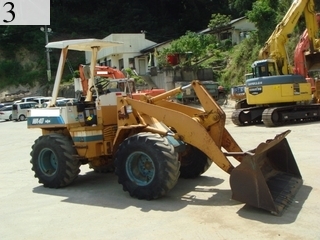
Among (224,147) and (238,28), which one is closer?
(224,147)

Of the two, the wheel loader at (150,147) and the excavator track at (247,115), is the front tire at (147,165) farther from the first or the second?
the excavator track at (247,115)

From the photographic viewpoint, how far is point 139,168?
6.97 m

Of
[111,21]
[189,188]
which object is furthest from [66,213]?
[111,21]

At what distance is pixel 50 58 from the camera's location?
175 feet

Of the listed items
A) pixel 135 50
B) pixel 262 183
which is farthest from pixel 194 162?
pixel 135 50

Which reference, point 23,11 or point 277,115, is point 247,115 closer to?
point 277,115

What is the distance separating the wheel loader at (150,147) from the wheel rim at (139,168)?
0.05ft

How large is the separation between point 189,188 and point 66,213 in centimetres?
222

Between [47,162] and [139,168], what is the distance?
2.24 m

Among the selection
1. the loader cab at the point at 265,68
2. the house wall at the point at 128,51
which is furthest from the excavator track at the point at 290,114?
the house wall at the point at 128,51

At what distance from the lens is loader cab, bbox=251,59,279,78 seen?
17.5 m

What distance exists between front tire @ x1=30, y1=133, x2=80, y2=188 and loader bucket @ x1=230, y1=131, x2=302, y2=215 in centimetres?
320

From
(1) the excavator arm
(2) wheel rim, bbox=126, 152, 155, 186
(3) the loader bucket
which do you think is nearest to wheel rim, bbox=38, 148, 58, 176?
(2) wheel rim, bbox=126, 152, 155, 186

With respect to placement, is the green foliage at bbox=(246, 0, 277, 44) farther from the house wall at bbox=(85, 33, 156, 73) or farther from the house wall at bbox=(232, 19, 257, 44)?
the house wall at bbox=(85, 33, 156, 73)
